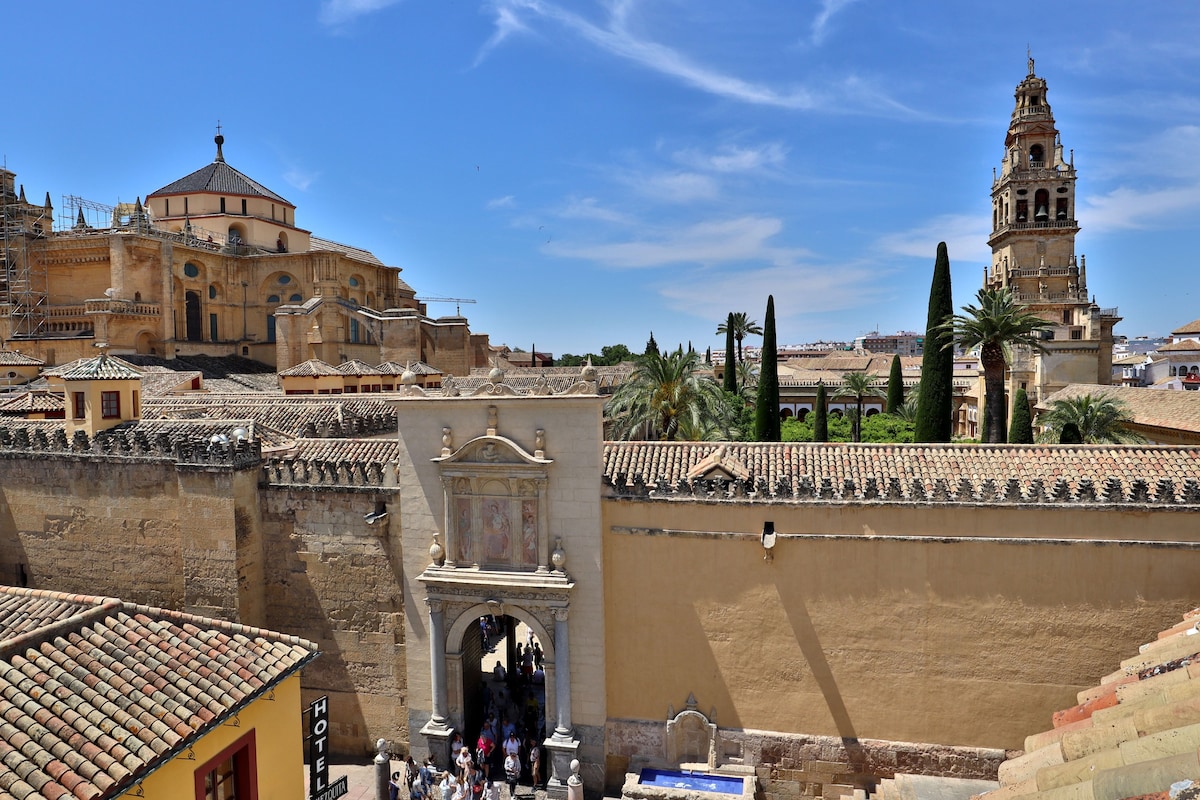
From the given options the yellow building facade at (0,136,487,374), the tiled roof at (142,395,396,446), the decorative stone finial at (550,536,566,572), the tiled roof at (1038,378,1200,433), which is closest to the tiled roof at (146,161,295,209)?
the yellow building facade at (0,136,487,374)

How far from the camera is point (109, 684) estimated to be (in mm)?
6602

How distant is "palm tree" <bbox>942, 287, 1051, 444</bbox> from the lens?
2069 cm

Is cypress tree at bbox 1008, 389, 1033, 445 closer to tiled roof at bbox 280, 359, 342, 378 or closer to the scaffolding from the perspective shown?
tiled roof at bbox 280, 359, 342, 378

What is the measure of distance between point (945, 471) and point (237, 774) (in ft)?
35.9

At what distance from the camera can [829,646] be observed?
11.7 metres

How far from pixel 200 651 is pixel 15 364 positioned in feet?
92.5

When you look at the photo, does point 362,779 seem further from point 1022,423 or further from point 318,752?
point 1022,423

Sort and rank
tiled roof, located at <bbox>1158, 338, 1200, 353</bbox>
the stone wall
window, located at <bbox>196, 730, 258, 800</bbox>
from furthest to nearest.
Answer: tiled roof, located at <bbox>1158, 338, 1200, 353</bbox> < the stone wall < window, located at <bbox>196, 730, 258, 800</bbox>

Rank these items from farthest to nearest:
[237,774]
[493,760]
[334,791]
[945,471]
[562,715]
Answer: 1. [493,760]
2. [562,715]
3. [945,471]
4. [334,791]
5. [237,774]

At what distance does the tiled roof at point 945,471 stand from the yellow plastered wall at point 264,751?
615 cm

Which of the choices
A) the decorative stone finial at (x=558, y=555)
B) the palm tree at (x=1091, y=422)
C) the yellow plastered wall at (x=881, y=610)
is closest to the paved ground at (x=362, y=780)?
the yellow plastered wall at (x=881, y=610)

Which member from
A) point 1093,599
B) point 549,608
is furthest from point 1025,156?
point 549,608

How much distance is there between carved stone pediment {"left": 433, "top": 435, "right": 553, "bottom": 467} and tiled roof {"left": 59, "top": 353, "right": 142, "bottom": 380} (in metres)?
9.02

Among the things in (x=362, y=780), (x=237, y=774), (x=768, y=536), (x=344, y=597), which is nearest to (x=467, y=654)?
(x=344, y=597)
